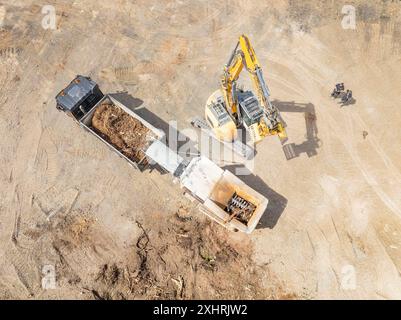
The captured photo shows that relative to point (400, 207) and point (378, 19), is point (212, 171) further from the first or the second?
point (378, 19)

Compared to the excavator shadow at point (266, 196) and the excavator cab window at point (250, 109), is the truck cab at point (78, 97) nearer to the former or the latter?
the excavator cab window at point (250, 109)

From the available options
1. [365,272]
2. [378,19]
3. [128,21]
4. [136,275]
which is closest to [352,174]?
[365,272]

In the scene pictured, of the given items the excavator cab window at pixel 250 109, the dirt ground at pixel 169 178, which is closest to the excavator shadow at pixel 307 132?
the dirt ground at pixel 169 178

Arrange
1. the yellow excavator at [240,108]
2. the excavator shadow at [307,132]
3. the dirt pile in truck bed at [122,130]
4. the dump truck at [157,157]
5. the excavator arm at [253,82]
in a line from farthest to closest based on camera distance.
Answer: the excavator shadow at [307,132]
the dirt pile in truck bed at [122,130]
the dump truck at [157,157]
the yellow excavator at [240,108]
the excavator arm at [253,82]

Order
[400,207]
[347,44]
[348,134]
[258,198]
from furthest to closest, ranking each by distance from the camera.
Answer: [347,44] < [348,134] < [400,207] < [258,198]

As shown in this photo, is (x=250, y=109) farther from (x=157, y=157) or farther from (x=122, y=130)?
(x=122, y=130)

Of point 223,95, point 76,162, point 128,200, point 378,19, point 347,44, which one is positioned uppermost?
point 378,19
